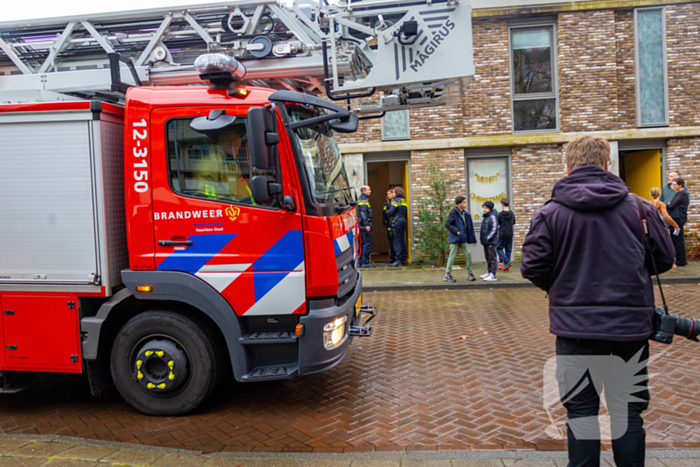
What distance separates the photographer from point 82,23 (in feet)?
17.4

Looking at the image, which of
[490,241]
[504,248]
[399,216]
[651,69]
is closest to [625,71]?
[651,69]

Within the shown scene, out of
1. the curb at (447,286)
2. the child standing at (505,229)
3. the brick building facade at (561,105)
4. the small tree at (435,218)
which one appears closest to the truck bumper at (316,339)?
the curb at (447,286)

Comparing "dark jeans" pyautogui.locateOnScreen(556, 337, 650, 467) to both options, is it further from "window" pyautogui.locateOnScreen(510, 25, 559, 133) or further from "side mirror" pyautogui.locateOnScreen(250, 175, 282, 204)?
"window" pyautogui.locateOnScreen(510, 25, 559, 133)

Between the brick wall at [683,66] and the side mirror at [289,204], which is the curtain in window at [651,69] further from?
the side mirror at [289,204]

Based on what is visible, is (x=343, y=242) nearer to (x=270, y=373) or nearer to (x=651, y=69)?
(x=270, y=373)

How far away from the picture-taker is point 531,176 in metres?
13.9

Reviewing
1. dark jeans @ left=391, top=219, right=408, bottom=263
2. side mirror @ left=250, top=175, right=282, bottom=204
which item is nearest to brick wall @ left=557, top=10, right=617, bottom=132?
dark jeans @ left=391, top=219, right=408, bottom=263

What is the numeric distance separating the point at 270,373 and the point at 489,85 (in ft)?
Result: 38.2

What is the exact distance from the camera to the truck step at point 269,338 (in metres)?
4.22

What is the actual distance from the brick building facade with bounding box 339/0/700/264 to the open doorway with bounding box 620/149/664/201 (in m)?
0.09

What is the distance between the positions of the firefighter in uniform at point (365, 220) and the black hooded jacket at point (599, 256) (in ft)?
32.3

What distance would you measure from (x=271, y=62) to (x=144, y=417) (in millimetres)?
3486

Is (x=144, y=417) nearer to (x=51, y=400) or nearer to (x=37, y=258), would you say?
(x=51, y=400)

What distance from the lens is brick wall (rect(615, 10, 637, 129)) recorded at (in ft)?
44.6
